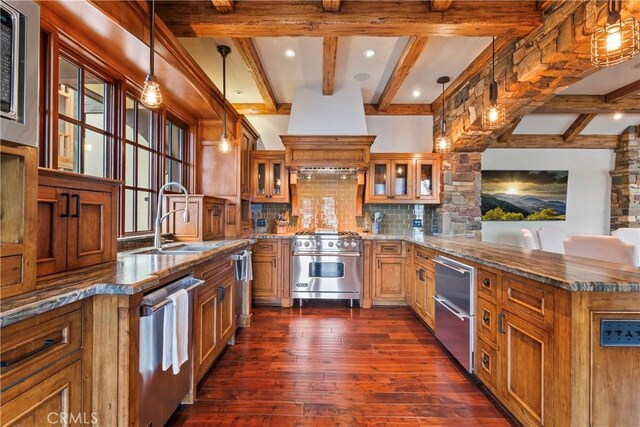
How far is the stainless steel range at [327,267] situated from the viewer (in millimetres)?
3936

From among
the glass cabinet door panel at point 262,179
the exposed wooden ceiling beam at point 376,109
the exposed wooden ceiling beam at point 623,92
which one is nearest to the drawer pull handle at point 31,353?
the glass cabinet door panel at point 262,179

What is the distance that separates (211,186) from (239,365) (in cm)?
221

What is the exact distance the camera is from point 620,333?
53.2 inches

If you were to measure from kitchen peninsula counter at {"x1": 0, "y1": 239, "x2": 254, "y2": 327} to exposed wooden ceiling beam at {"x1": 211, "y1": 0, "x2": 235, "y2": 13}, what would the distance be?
197 cm

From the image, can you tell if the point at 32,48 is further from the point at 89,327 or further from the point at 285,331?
A: the point at 285,331

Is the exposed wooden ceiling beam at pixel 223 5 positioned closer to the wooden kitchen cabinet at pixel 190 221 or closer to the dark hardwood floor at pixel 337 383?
the wooden kitchen cabinet at pixel 190 221

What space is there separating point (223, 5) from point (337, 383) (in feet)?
10.0

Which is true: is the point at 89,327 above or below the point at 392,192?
below

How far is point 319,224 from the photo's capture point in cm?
467

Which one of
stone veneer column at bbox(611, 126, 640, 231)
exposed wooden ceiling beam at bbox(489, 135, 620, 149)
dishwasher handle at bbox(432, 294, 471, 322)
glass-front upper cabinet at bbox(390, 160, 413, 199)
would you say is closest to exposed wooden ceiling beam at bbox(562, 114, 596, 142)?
exposed wooden ceiling beam at bbox(489, 135, 620, 149)

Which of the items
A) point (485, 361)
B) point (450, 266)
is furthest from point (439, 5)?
point (485, 361)

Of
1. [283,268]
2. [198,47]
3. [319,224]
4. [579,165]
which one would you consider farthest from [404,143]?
[579,165]

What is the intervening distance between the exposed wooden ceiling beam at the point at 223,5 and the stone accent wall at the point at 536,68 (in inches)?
101

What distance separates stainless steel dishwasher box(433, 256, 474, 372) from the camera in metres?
2.20
